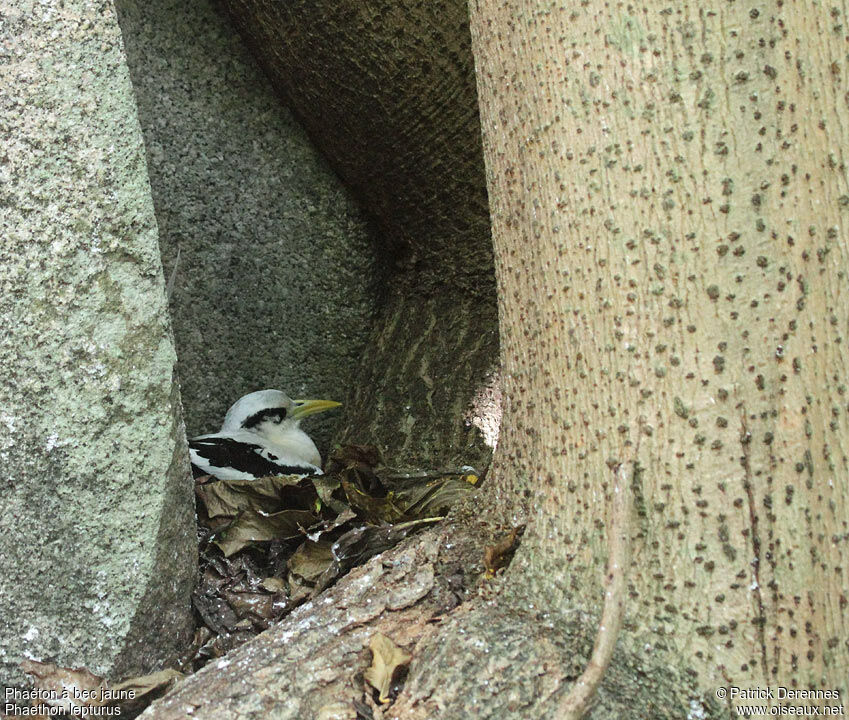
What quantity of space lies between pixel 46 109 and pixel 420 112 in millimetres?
1567

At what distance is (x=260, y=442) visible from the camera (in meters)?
3.69

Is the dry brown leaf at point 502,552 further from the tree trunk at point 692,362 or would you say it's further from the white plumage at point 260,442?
the white plumage at point 260,442

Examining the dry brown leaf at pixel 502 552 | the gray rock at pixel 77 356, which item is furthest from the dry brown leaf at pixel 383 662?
the gray rock at pixel 77 356

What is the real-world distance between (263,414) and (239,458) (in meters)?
0.35

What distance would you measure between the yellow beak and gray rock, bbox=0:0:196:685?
1.69 metres

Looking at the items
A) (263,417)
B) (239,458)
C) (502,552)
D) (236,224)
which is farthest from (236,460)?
(502,552)

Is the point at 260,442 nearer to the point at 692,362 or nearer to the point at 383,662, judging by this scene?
the point at 383,662

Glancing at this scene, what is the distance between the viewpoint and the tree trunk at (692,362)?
166 centimetres

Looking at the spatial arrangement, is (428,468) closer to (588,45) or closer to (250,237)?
(250,237)

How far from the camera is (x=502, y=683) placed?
1744 mm

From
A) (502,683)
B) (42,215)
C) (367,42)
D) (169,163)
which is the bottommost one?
(502,683)

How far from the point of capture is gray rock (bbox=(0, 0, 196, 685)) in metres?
2.13

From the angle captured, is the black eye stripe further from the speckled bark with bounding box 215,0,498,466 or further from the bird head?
the speckled bark with bounding box 215,0,498,466

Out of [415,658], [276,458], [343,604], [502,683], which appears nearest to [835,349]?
[502,683]
